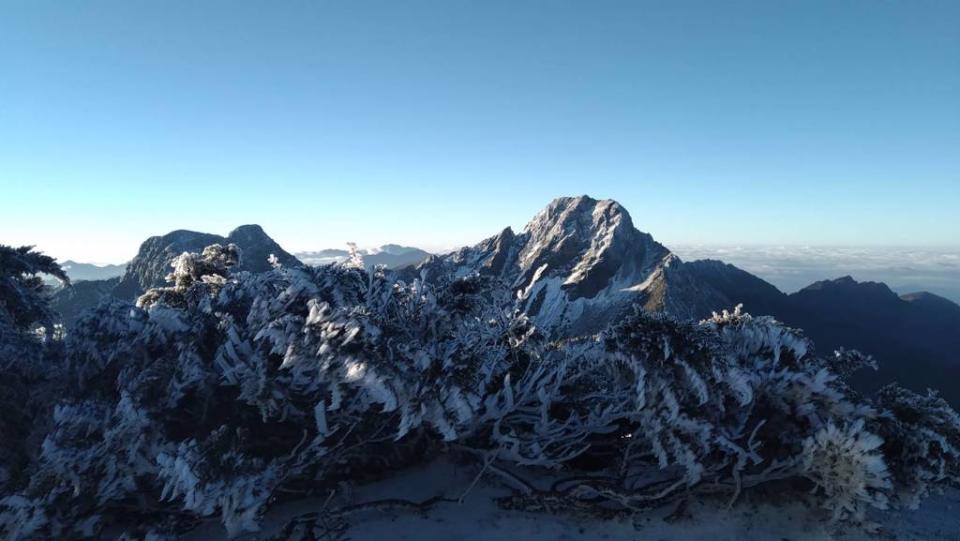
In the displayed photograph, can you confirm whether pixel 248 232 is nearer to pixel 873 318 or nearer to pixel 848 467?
pixel 848 467

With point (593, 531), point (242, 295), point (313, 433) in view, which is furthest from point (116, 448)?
point (593, 531)

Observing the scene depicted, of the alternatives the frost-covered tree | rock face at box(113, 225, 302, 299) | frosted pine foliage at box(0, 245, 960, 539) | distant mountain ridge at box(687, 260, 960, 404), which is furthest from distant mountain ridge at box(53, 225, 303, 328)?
frosted pine foliage at box(0, 245, 960, 539)

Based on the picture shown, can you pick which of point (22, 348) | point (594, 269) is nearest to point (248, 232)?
point (594, 269)

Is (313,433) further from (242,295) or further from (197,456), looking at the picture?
(242,295)

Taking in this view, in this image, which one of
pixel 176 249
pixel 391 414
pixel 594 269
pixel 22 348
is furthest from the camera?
pixel 176 249

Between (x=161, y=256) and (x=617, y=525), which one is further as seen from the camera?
(x=161, y=256)

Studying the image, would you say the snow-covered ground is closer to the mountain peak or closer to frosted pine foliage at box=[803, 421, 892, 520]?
frosted pine foliage at box=[803, 421, 892, 520]
